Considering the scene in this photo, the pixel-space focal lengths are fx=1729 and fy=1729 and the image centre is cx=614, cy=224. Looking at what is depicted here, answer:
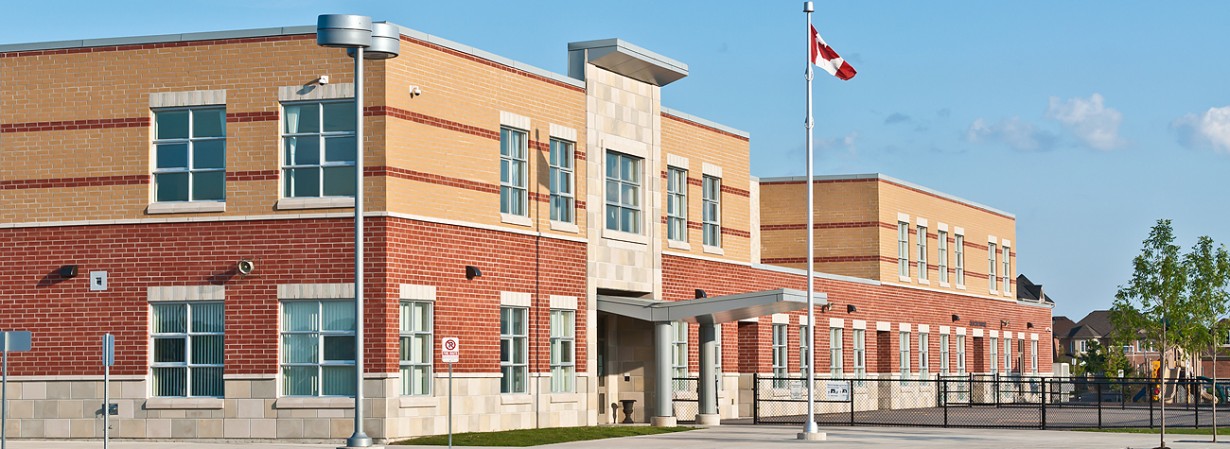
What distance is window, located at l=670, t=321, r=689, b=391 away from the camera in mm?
40844

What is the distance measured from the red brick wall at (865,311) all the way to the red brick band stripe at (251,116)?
38.4 feet

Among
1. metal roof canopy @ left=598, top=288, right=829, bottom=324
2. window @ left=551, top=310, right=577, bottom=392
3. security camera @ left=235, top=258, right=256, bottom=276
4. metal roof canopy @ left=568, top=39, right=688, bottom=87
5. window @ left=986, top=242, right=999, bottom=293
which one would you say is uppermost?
metal roof canopy @ left=568, top=39, right=688, bottom=87

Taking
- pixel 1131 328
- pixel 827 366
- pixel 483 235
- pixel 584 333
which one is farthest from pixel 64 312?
pixel 1131 328

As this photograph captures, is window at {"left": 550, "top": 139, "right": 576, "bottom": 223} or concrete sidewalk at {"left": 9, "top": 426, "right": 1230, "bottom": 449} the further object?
window at {"left": 550, "top": 139, "right": 576, "bottom": 223}

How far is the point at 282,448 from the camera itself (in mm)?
28672

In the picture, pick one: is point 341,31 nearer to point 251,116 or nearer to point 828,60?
point 251,116

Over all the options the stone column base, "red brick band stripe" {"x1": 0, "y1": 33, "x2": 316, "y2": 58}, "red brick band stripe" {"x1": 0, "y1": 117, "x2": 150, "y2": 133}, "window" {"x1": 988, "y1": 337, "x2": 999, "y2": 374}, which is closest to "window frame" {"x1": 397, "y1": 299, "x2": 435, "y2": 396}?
"red brick band stripe" {"x1": 0, "y1": 33, "x2": 316, "y2": 58}

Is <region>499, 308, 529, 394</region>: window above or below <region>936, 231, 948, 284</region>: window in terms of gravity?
below

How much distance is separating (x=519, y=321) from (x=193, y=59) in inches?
325

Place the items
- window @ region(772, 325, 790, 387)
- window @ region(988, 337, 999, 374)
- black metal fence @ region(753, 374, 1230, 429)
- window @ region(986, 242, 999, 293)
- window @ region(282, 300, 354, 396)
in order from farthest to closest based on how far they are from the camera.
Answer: window @ region(986, 242, 999, 293) < window @ region(988, 337, 999, 374) < window @ region(772, 325, 790, 387) < black metal fence @ region(753, 374, 1230, 429) < window @ region(282, 300, 354, 396)

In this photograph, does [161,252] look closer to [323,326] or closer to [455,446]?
[323,326]

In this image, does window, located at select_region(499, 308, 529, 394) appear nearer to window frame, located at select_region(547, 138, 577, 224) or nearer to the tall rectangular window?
window frame, located at select_region(547, 138, 577, 224)

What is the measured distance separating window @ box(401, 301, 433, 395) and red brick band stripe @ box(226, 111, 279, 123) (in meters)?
4.08

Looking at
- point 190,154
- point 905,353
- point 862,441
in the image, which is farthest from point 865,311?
point 190,154
